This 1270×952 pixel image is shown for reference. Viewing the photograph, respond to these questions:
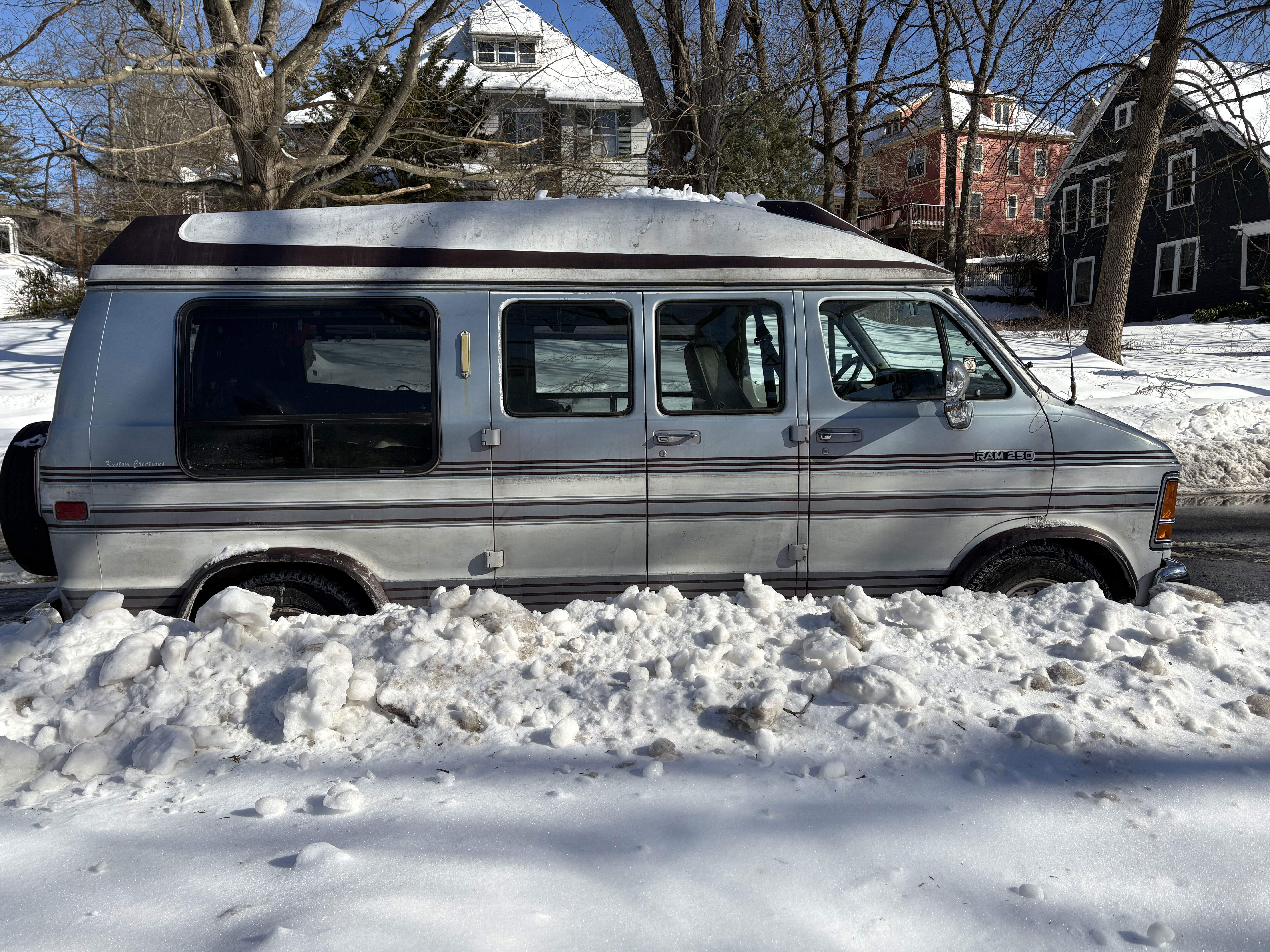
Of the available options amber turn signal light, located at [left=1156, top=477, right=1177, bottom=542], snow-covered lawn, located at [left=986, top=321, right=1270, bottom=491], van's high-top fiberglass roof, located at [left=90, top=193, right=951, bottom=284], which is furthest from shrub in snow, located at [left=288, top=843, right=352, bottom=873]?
snow-covered lawn, located at [left=986, top=321, right=1270, bottom=491]

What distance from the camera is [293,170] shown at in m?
12.4

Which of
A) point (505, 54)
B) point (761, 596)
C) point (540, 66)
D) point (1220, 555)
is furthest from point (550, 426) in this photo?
Result: point (505, 54)

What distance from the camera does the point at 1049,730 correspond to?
325 cm

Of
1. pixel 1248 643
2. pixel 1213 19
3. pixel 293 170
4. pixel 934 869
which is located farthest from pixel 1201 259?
pixel 934 869

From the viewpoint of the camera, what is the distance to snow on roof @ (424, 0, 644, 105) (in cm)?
1391

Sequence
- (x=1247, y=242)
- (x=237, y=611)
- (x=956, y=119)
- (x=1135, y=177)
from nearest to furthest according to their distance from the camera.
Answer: (x=237, y=611), (x=1135, y=177), (x=1247, y=242), (x=956, y=119)

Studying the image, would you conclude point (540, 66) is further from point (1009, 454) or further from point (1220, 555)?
point (1009, 454)

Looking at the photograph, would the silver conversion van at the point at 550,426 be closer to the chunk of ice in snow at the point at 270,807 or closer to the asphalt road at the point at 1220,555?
the chunk of ice in snow at the point at 270,807

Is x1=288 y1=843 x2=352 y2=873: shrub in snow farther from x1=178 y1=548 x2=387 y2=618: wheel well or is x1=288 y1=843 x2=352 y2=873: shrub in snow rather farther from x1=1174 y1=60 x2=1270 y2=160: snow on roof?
x1=1174 y1=60 x2=1270 y2=160: snow on roof

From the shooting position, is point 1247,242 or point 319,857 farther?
point 1247,242

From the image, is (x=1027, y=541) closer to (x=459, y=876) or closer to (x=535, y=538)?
(x=535, y=538)

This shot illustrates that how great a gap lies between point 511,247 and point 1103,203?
28.2 meters

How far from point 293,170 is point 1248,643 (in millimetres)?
12512

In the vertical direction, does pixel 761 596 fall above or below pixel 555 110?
below
